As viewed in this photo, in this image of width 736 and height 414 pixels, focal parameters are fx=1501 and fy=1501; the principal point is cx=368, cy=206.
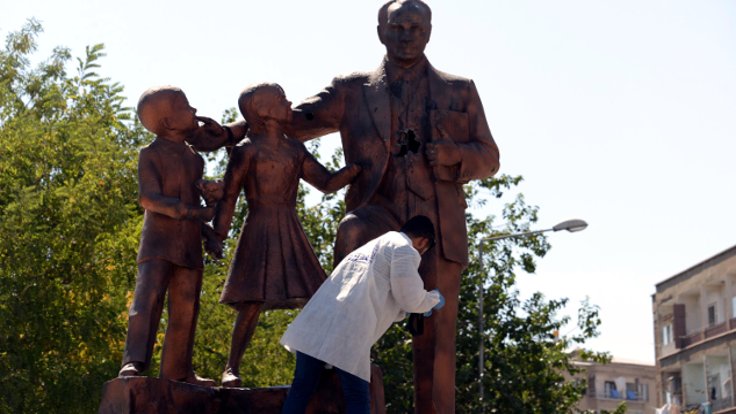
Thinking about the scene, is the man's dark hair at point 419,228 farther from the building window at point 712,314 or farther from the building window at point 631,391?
the building window at point 631,391

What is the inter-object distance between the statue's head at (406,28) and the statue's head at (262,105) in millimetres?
890

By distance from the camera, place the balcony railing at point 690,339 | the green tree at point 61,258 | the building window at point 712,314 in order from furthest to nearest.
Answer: the balcony railing at point 690,339 → the building window at point 712,314 → the green tree at point 61,258

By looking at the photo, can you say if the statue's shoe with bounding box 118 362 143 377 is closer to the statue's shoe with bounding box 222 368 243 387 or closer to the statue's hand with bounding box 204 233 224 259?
the statue's shoe with bounding box 222 368 243 387

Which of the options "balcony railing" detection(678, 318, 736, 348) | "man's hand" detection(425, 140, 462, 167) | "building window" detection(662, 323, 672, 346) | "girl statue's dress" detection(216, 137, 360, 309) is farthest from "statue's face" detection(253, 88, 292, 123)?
"building window" detection(662, 323, 672, 346)

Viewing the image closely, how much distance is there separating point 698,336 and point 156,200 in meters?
60.8

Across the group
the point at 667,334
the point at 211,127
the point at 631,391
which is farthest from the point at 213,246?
the point at 631,391

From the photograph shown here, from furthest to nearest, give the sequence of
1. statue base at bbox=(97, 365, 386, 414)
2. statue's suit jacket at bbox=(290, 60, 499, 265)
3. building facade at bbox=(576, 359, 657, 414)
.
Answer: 1. building facade at bbox=(576, 359, 657, 414)
2. statue's suit jacket at bbox=(290, 60, 499, 265)
3. statue base at bbox=(97, 365, 386, 414)

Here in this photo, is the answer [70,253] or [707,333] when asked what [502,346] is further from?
[707,333]

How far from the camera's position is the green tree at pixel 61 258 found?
20484 millimetres

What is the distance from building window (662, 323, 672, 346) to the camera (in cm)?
7125

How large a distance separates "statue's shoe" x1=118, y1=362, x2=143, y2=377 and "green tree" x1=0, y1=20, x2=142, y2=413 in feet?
37.4

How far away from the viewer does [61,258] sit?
842 inches

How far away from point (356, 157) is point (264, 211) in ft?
2.61

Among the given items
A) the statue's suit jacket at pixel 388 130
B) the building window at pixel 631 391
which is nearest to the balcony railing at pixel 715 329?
the building window at pixel 631 391
